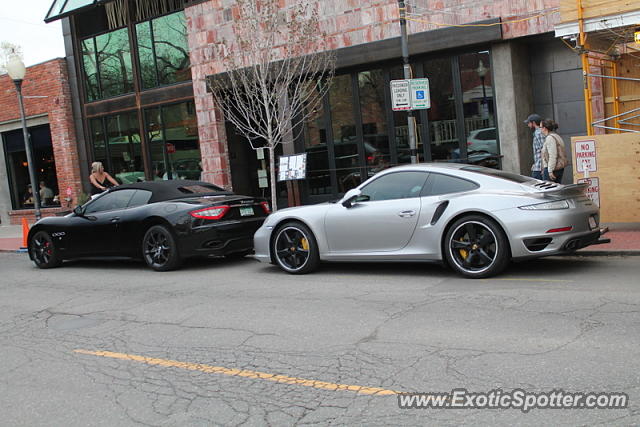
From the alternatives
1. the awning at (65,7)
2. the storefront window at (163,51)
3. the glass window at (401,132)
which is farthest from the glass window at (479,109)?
the awning at (65,7)

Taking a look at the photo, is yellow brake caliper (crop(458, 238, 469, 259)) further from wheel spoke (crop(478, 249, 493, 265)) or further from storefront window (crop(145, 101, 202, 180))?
storefront window (crop(145, 101, 202, 180))

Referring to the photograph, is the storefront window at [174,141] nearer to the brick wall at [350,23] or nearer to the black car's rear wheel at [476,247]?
the brick wall at [350,23]

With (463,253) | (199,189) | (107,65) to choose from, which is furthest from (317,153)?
(463,253)

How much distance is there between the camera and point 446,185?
8188 mm

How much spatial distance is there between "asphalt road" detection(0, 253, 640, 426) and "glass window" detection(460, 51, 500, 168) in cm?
576

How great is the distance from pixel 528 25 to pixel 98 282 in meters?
9.59

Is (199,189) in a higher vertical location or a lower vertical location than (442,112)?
lower

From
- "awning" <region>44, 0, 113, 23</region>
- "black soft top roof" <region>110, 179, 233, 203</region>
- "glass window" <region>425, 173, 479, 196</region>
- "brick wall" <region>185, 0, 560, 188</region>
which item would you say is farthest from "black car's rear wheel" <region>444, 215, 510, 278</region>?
"awning" <region>44, 0, 113, 23</region>

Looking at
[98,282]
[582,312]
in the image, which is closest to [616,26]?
[582,312]

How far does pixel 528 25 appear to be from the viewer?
520 inches

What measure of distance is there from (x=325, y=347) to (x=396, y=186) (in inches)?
139

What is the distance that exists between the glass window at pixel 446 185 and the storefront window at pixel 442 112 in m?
6.60

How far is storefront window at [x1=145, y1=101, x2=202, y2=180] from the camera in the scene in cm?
1938

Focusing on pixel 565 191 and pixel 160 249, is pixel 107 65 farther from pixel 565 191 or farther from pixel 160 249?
pixel 565 191
